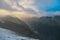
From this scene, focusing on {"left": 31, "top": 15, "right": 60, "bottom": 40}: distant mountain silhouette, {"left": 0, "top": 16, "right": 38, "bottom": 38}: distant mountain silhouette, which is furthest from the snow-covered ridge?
{"left": 31, "top": 15, "right": 60, "bottom": 40}: distant mountain silhouette

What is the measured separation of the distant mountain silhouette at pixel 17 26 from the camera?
6.45ft

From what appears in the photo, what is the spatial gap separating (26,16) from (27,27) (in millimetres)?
115

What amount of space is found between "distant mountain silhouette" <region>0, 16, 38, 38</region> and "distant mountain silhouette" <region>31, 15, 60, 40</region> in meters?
0.07

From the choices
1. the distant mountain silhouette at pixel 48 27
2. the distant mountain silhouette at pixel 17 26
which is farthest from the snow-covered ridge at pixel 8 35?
the distant mountain silhouette at pixel 48 27

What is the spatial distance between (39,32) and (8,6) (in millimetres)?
427

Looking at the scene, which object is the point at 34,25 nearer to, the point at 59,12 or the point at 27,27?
the point at 27,27

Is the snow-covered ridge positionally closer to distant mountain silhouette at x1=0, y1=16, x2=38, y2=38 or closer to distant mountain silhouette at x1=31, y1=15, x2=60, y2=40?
distant mountain silhouette at x1=0, y1=16, x2=38, y2=38

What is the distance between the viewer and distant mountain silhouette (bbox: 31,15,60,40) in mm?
1928

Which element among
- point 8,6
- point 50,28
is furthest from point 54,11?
point 8,6

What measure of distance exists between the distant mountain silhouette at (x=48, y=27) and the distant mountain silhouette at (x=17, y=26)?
73 millimetres

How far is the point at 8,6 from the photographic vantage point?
2.02 metres

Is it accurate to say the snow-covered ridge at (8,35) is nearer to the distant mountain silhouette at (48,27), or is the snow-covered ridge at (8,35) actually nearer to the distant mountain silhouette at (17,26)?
the distant mountain silhouette at (17,26)

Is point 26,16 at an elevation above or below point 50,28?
above

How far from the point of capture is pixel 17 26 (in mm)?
1985
